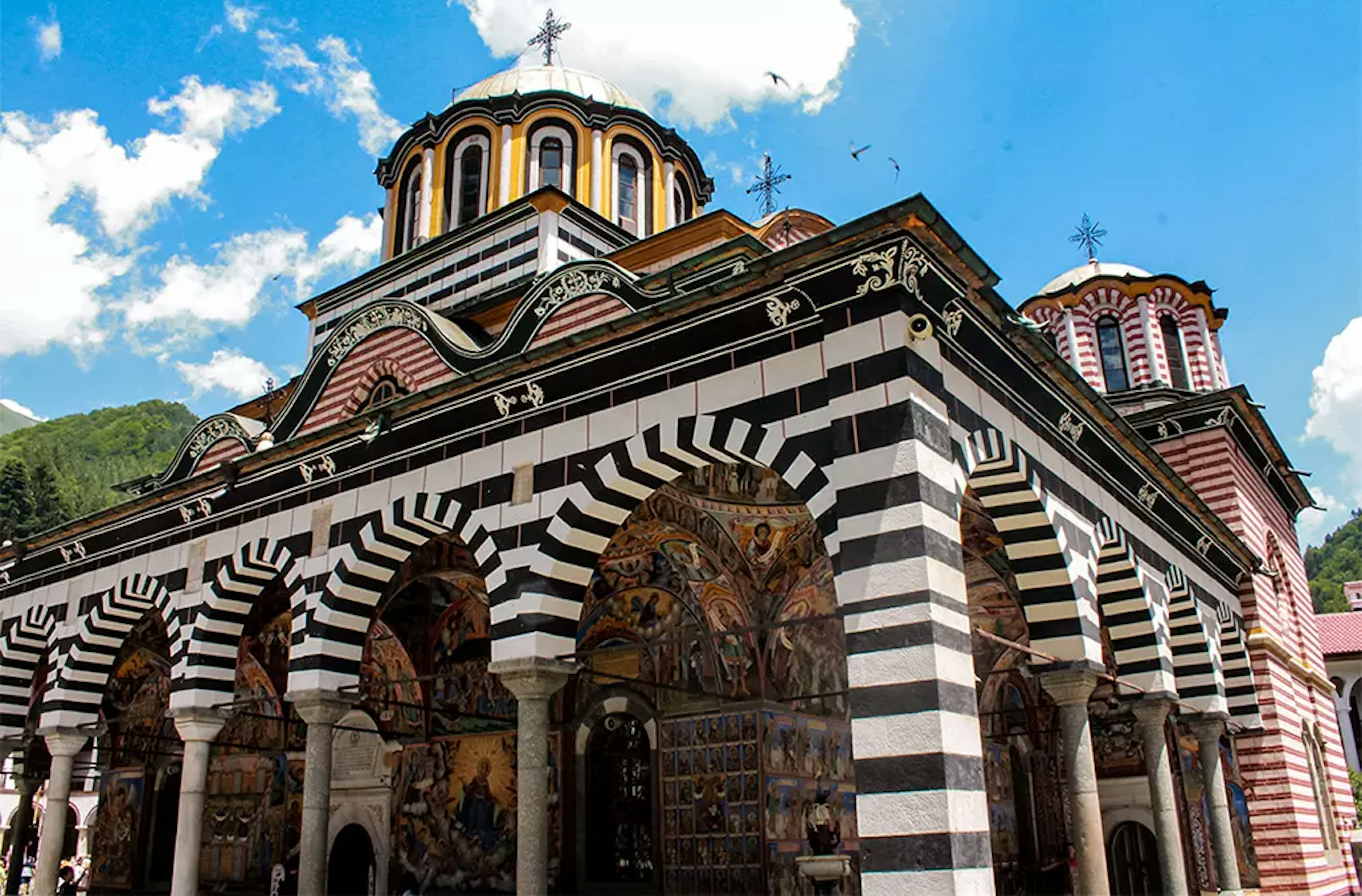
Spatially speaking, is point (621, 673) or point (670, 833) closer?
point (670, 833)

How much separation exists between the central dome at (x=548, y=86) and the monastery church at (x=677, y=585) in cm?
17

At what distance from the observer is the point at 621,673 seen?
44.3ft

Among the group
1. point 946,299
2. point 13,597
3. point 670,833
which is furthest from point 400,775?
point 946,299

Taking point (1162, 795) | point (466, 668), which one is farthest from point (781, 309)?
point (466, 668)

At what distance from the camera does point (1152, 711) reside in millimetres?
11344

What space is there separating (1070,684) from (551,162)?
446 inches

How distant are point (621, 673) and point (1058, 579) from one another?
5863mm

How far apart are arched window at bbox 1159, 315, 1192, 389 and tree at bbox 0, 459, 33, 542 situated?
41897mm

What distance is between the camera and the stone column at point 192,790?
10836 millimetres

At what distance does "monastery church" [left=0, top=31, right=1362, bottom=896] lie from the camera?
25.9 ft

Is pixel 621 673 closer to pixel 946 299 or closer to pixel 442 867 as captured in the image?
pixel 442 867

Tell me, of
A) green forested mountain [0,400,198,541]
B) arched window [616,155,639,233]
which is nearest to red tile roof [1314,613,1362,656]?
arched window [616,155,639,233]

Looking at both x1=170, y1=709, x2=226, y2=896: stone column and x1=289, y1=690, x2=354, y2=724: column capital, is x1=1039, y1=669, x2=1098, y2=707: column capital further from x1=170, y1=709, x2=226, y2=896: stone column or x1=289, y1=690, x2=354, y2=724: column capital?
x1=170, y1=709, x2=226, y2=896: stone column

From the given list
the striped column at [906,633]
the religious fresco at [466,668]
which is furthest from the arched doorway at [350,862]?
the striped column at [906,633]
